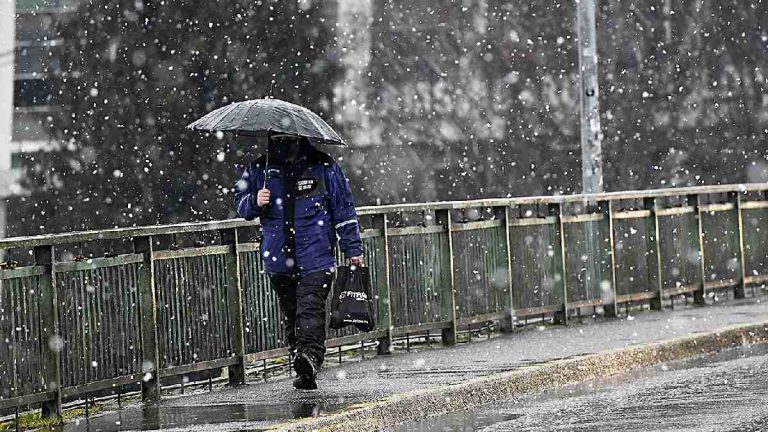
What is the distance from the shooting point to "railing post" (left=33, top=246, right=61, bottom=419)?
1024cm

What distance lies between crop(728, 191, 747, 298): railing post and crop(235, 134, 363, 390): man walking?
9.23m

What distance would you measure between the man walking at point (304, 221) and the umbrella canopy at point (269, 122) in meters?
0.18

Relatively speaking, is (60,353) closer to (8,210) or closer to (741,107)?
(8,210)

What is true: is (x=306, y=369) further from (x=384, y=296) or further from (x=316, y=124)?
(x=384, y=296)

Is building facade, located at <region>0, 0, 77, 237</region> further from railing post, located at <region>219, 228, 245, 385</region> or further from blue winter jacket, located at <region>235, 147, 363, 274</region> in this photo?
blue winter jacket, located at <region>235, 147, 363, 274</region>

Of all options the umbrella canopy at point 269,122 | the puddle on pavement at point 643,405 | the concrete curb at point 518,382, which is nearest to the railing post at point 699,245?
the concrete curb at point 518,382

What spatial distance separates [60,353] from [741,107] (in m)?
27.7

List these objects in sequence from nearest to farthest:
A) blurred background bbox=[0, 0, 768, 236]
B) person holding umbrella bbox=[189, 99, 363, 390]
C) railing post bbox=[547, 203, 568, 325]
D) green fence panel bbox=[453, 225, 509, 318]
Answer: person holding umbrella bbox=[189, 99, 363, 390] → green fence panel bbox=[453, 225, 509, 318] → railing post bbox=[547, 203, 568, 325] → blurred background bbox=[0, 0, 768, 236]

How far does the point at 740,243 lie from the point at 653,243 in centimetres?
214

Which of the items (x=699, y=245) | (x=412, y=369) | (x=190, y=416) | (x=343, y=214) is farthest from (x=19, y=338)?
(x=699, y=245)

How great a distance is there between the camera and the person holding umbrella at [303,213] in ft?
36.8

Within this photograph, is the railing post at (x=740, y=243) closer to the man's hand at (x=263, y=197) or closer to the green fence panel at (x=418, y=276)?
the green fence panel at (x=418, y=276)

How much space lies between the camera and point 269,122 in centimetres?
1097

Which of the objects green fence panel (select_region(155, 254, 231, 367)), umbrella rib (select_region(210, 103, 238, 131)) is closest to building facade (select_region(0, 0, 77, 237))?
green fence panel (select_region(155, 254, 231, 367))
